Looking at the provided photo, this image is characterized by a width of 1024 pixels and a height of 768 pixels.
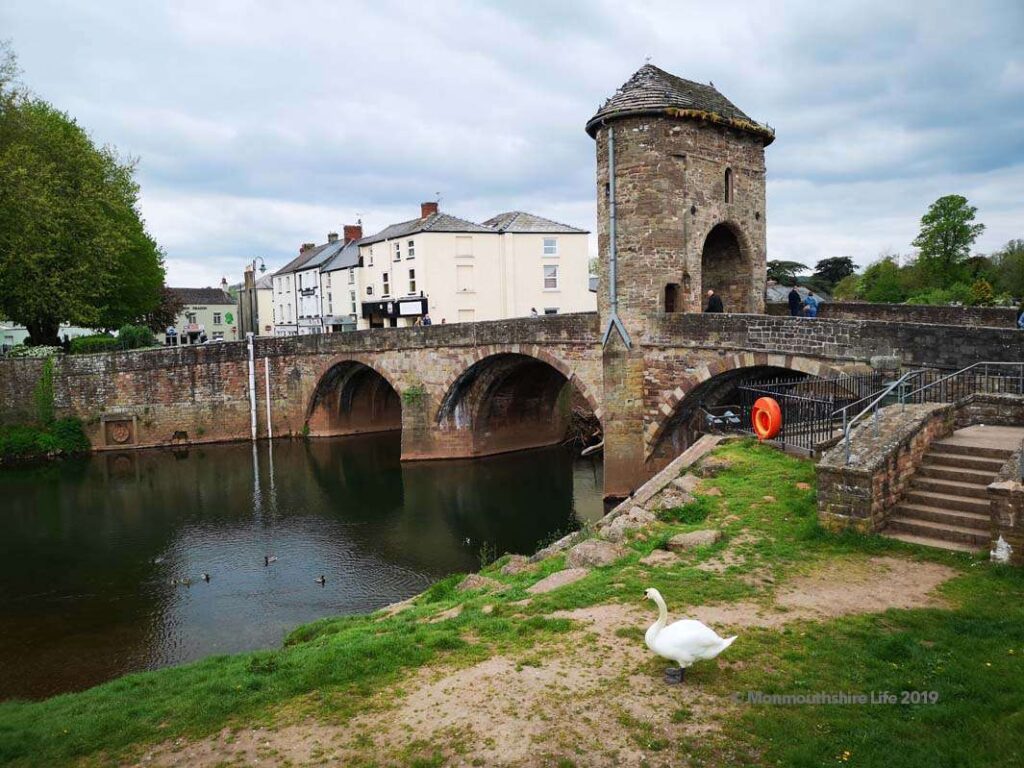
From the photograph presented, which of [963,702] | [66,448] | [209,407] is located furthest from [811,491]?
[66,448]

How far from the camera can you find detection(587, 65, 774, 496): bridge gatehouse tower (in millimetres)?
18922

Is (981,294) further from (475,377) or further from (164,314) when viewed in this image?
(164,314)

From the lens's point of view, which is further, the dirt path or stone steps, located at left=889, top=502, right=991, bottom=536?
stone steps, located at left=889, top=502, right=991, bottom=536

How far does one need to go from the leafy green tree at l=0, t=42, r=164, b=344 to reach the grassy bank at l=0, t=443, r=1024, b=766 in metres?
26.4

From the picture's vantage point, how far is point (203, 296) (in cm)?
7056

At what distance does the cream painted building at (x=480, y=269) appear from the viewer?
3997 cm

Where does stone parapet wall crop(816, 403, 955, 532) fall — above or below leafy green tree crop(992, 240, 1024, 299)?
below

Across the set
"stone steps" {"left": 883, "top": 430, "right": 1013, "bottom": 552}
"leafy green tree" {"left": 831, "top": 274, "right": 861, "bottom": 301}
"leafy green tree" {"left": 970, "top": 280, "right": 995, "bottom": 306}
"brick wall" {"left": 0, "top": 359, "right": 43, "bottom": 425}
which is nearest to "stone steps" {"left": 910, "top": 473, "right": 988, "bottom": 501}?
"stone steps" {"left": 883, "top": 430, "right": 1013, "bottom": 552}

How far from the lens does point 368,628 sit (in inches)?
372

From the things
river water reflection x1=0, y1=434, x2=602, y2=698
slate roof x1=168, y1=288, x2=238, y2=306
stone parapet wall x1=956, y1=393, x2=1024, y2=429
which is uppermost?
slate roof x1=168, y1=288, x2=238, y2=306

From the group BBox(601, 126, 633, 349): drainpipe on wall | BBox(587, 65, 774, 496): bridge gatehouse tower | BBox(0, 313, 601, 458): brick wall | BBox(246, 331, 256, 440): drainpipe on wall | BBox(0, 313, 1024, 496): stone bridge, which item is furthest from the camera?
BBox(246, 331, 256, 440): drainpipe on wall

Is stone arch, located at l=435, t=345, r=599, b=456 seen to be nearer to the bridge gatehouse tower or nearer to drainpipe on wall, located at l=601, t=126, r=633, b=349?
drainpipe on wall, located at l=601, t=126, r=633, b=349

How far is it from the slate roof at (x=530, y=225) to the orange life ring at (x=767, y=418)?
28442 mm

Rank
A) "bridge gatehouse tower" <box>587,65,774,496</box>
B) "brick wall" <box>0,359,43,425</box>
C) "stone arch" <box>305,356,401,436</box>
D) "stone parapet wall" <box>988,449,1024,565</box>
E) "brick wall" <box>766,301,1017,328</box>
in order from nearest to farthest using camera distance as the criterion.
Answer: "stone parapet wall" <box>988,449,1024,565</box>, "brick wall" <box>766,301,1017,328</box>, "bridge gatehouse tower" <box>587,65,774,496</box>, "brick wall" <box>0,359,43,425</box>, "stone arch" <box>305,356,401,436</box>
